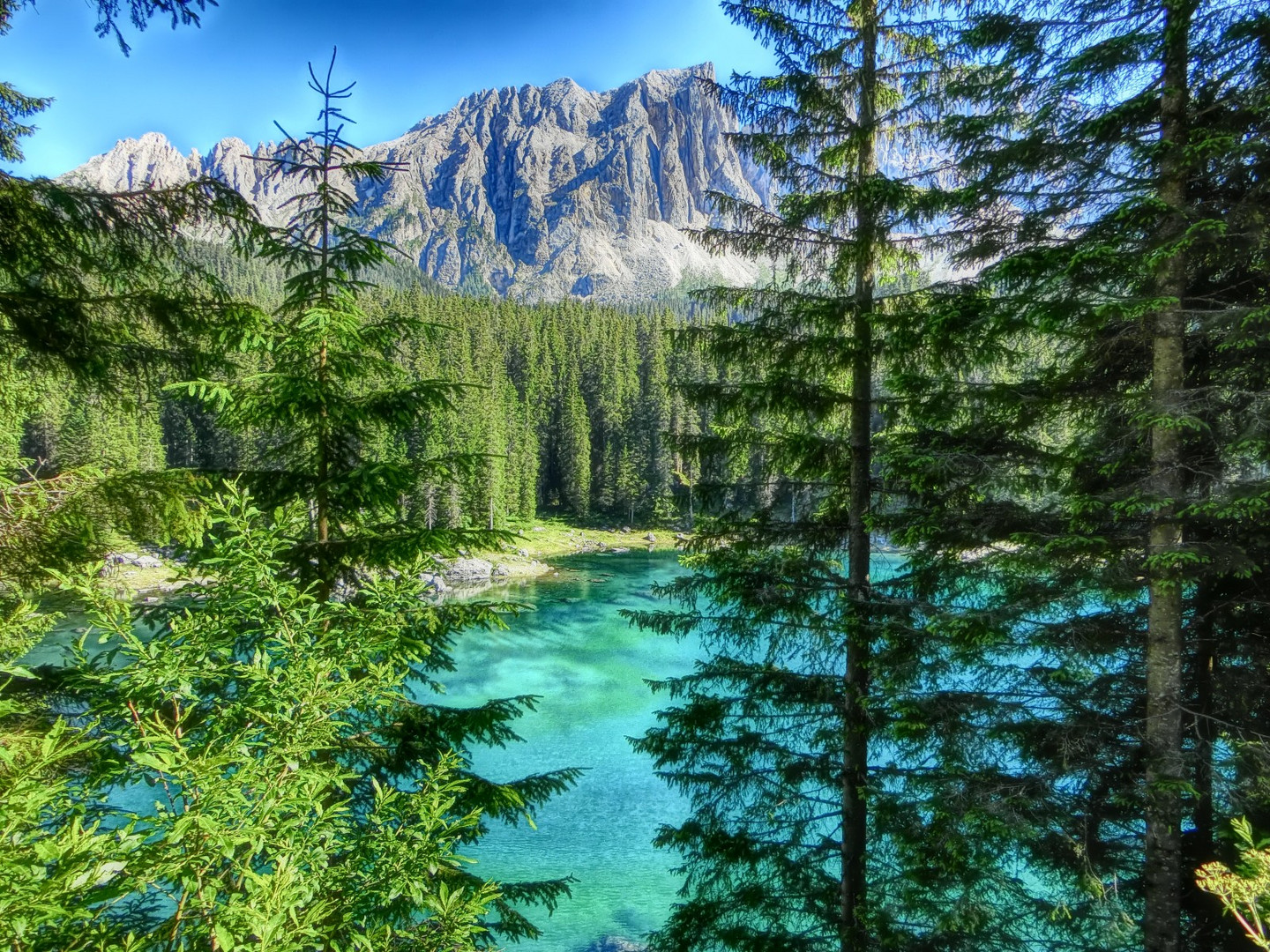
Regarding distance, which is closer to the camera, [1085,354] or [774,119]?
[1085,354]

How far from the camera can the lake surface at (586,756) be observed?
12.6 meters

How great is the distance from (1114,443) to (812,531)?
8.15 feet

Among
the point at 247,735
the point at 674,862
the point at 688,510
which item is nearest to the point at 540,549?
the point at 674,862

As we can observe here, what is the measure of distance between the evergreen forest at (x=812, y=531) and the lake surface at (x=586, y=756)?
520cm

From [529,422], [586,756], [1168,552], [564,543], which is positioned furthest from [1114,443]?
[529,422]

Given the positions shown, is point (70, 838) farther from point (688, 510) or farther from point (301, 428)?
point (688, 510)

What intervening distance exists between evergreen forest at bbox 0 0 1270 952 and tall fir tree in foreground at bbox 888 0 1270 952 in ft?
0.11

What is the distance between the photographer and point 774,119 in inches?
219

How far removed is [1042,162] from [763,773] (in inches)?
228

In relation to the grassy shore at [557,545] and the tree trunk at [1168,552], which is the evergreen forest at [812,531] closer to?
the tree trunk at [1168,552]

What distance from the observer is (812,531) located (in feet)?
19.8

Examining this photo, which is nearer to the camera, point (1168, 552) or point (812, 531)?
point (1168, 552)

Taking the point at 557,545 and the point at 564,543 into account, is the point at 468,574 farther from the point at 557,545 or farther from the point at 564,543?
the point at 564,543

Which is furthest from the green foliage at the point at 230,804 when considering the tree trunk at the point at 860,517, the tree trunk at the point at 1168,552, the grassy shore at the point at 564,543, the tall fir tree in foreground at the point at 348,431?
the grassy shore at the point at 564,543
